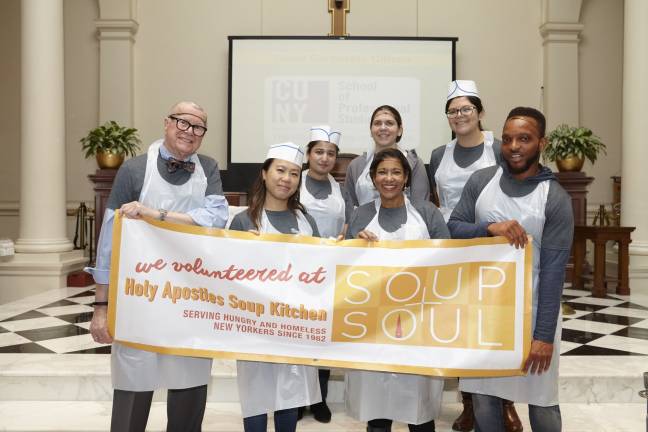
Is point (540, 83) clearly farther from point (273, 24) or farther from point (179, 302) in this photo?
point (179, 302)

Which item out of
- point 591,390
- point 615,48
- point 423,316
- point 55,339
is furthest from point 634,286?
point 55,339

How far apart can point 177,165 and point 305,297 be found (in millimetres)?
743

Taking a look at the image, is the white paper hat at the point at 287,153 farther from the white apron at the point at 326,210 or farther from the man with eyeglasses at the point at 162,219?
the white apron at the point at 326,210

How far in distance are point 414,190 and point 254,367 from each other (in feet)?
4.23

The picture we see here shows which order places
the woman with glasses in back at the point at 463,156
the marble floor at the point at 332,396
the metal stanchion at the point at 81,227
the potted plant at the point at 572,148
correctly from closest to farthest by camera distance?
the woman with glasses in back at the point at 463,156, the marble floor at the point at 332,396, the potted plant at the point at 572,148, the metal stanchion at the point at 81,227

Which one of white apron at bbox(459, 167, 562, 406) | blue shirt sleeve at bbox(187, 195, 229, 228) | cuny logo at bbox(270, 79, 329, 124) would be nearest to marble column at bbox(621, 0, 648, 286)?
cuny logo at bbox(270, 79, 329, 124)

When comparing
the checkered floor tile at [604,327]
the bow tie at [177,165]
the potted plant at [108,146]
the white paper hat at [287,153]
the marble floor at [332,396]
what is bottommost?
the marble floor at [332,396]

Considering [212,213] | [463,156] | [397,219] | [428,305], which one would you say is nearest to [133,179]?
[212,213]

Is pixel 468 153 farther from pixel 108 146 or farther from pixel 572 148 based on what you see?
pixel 108 146

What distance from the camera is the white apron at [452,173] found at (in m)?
3.12

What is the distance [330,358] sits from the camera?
2.46 metres

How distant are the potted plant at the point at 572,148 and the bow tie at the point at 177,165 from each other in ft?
18.8

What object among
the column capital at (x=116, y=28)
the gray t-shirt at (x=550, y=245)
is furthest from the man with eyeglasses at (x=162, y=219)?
the column capital at (x=116, y=28)

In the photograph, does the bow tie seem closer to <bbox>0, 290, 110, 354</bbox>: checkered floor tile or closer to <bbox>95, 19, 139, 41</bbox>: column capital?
<bbox>0, 290, 110, 354</bbox>: checkered floor tile
